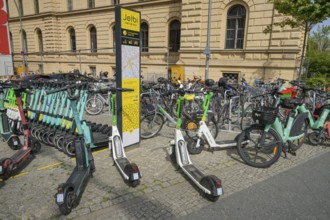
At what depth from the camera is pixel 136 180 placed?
3.15 meters

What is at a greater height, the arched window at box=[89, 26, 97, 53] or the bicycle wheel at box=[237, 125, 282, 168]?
the arched window at box=[89, 26, 97, 53]

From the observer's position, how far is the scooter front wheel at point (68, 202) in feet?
8.34

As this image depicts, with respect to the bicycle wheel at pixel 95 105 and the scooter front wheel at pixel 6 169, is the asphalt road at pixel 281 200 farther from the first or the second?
the bicycle wheel at pixel 95 105

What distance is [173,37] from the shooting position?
17438 millimetres

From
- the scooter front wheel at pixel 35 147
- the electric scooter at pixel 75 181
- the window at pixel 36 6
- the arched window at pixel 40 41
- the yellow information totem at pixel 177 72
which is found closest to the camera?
the electric scooter at pixel 75 181

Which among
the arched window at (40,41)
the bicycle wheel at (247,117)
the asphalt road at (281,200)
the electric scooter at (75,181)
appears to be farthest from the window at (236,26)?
the arched window at (40,41)

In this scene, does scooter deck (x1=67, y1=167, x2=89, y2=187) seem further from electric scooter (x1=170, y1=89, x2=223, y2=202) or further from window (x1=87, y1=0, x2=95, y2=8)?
window (x1=87, y1=0, x2=95, y2=8)

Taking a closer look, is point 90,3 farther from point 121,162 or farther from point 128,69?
point 121,162

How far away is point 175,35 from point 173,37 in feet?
0.72

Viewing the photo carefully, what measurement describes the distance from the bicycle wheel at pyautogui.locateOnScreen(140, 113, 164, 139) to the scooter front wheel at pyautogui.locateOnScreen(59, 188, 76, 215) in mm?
2798

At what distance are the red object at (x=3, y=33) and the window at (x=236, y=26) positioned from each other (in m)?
11.3

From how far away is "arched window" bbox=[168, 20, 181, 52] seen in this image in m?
17.1

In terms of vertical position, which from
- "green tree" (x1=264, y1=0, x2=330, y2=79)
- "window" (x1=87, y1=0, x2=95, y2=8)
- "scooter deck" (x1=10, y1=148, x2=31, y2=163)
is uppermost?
"window" (x1=87, y1=0, x2=95, y2=8)

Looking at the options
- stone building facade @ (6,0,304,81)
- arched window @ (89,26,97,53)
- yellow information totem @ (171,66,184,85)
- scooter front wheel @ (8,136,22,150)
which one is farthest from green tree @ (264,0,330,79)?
arched window @ (89,26,97,53)
